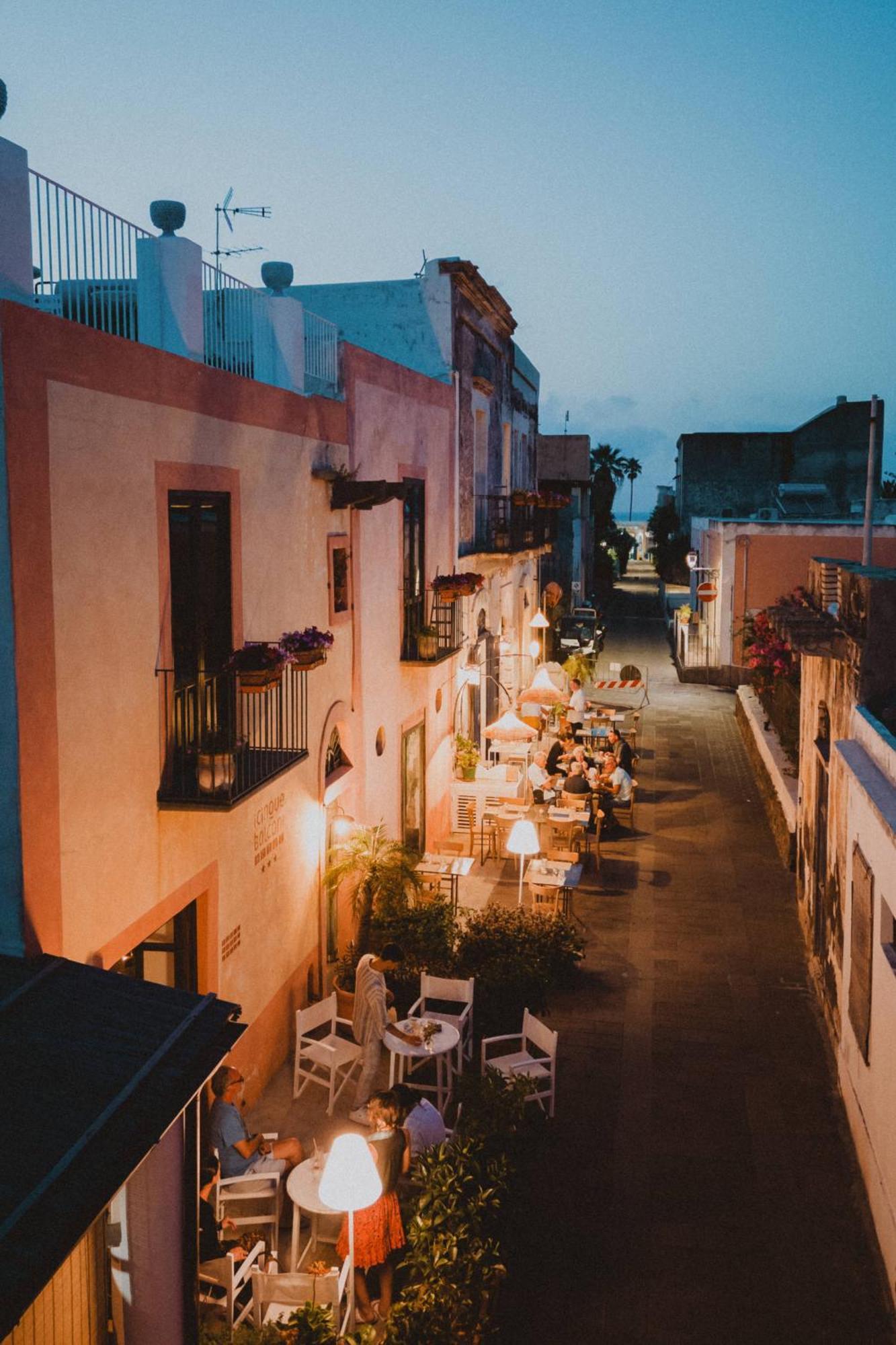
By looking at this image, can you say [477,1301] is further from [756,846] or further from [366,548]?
[756,846]

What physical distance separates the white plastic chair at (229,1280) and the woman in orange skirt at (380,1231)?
1.94 feet

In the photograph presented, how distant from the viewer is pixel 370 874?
12.0 m

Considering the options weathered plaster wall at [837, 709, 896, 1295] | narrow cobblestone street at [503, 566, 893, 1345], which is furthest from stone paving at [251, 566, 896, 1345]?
weathered plaster wall at [837, 709, 896, 1295]

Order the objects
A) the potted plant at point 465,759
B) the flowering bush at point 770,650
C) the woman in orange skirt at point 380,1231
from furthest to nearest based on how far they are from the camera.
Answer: the potted plant at point 465,759, the flowering bush at point 770,650, the woman in orange skirt at point 380,1231

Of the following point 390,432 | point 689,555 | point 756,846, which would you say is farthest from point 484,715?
point 689,555

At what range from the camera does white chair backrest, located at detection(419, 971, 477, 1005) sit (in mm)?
10781

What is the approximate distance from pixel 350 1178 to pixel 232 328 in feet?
26.6

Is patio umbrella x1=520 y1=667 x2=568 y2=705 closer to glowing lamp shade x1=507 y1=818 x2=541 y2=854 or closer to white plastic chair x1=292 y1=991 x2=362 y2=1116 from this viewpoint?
glowing lamp shade x1=507 y1=818 x2=541 y2=854

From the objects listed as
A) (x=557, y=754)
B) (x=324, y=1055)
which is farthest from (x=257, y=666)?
(x=557, y=754)

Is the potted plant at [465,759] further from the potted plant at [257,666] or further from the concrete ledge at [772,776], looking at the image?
the potted plant at [257,666]

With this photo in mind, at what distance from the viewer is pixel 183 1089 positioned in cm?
588

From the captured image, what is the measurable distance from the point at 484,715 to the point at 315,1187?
14293 mm

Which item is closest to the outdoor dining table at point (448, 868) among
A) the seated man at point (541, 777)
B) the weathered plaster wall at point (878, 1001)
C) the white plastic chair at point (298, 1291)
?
the seated man at point (541, 777)

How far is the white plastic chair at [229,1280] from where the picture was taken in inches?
273
